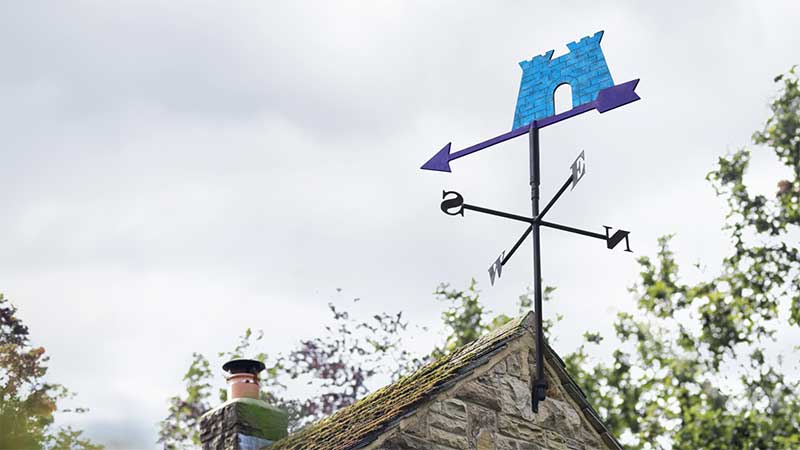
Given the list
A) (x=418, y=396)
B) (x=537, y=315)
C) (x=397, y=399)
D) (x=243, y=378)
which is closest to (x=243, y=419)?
(x=243, y=378)

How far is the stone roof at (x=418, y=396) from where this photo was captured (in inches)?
266

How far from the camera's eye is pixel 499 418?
7.11 m

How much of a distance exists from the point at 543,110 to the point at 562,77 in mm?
266

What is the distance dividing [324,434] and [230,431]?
66.8 inches

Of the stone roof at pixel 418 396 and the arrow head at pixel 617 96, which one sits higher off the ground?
the arrow head at pixel 617 96

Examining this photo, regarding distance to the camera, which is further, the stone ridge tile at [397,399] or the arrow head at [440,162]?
the arrow head at [440,162]

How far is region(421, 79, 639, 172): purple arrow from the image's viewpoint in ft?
24.0

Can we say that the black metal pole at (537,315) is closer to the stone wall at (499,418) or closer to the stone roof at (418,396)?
the stone wall at (499,418)

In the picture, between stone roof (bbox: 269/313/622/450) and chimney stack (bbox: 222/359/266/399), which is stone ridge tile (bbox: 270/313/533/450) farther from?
chimney stack (bbox: 222/359/266/399)

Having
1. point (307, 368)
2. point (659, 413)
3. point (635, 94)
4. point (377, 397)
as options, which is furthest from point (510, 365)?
point (307, 368)

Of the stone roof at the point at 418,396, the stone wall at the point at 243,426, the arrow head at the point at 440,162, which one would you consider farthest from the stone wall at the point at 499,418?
the stone wall at the point at 243,426

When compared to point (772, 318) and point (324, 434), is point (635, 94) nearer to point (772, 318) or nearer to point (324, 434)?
point (324, 434)

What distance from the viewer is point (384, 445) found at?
6438 mm

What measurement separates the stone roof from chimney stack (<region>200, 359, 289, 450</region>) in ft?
3.30
